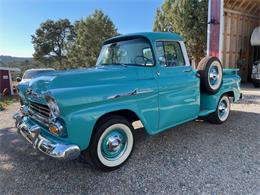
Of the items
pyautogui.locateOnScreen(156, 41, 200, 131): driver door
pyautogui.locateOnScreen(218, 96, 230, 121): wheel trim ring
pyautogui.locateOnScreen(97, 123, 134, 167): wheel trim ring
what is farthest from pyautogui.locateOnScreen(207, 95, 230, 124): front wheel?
pyautogui.locateOnScreen(97, 123, 134, 167): wheel trim ring

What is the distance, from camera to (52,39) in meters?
41.2

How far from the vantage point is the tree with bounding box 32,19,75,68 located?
40.7 m

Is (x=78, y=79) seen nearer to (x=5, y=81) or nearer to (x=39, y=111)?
(x=39, y=111)

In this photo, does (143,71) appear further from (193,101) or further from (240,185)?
(240,185)

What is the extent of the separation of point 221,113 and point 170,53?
2494 millimetres

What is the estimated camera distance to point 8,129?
5508mm

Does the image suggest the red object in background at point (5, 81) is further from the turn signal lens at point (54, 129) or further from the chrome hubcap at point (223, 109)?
the chrome hubcap at point (223, 109)

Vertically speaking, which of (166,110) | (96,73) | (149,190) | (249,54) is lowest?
(149,190)

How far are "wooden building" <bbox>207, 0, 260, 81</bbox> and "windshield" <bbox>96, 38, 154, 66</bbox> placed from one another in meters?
7.78

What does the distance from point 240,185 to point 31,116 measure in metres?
3.21

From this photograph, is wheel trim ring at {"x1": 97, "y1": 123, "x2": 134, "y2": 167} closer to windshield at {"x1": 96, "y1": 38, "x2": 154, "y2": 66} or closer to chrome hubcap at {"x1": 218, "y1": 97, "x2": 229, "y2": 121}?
windshield at {"x1": 96, "y1": 38, "x2": 154, "y2": 66}

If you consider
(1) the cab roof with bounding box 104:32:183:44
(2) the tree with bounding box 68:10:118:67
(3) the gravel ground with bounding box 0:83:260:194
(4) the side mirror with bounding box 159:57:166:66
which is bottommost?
(3) the gravel ground with bounding box 0:83:260:194

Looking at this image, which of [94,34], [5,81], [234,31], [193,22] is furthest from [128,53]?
[94,34]

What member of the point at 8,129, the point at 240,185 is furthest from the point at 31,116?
the point at 240,185
